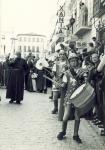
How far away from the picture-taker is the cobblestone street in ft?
28.5

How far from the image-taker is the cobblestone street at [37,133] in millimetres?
8672

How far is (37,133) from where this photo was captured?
10.0 meters

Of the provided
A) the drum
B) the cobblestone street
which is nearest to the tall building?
the cobblestone street

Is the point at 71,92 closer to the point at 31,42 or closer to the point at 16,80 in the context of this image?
the point at 16,80

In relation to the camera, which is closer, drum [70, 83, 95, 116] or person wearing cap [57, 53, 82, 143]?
drum [70, 83, 95, 116]

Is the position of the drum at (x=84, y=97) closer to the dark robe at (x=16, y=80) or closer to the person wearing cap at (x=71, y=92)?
the person wearing cap at (x=71, y=92)

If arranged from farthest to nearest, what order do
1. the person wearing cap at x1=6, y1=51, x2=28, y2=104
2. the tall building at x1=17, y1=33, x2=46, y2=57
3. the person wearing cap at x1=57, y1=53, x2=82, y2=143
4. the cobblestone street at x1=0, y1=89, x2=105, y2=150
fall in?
the tall building at x1=17, y1=33, x2=46, y2=57 → the person wearing cap at x1=6, y1=51, x2=28, y2=104 → the person wearing cap at x1=57, y1=53, x2=82, y2=143 → the cobblestone street at x1=0, y1=89, x2=105, y2=150

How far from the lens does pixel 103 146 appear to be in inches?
346

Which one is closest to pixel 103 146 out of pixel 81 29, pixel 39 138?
pixel 39 138

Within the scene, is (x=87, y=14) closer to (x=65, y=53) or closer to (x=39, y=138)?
(x=65, y=53)

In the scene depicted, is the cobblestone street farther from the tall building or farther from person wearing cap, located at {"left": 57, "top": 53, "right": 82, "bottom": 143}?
the tall building

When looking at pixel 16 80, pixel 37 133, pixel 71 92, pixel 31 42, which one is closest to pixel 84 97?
pixel 71 92

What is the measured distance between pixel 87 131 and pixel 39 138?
1531 millimetres

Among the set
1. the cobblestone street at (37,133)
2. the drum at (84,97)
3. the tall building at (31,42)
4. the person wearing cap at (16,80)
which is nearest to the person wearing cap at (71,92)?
the cobblestone street at (37,133)
